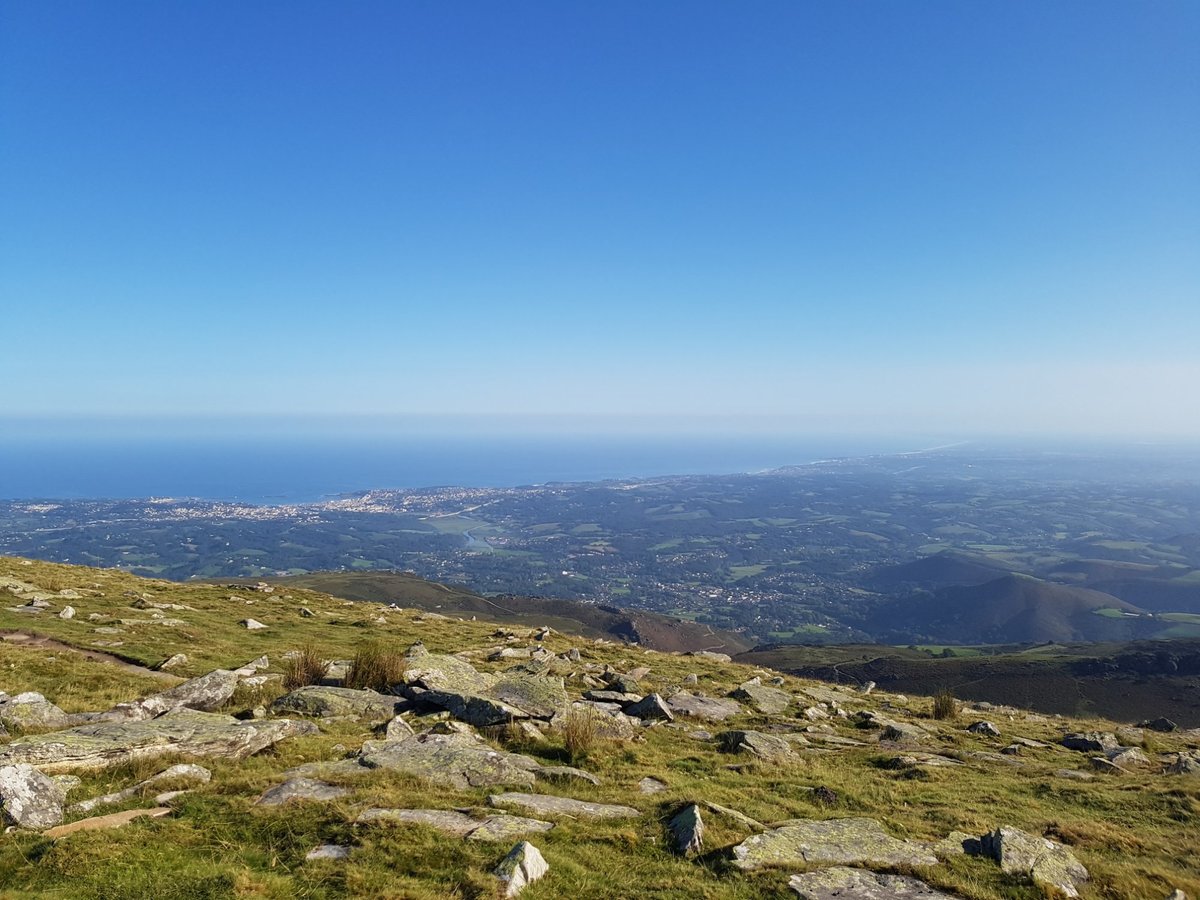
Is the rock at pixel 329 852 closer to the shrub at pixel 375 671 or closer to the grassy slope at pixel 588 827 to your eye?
the grassy slope at pixel 588 827

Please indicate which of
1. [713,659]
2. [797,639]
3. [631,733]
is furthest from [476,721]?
[797,639]

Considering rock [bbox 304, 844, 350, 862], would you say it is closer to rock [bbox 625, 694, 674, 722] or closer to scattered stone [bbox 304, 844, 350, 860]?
scattered stone [bbox 304, 844, 350, 860]

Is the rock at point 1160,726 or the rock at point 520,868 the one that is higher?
the rock at point 520,868

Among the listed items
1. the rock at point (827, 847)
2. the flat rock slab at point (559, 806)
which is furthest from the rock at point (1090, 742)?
the flat rock slab at point (559, 806)

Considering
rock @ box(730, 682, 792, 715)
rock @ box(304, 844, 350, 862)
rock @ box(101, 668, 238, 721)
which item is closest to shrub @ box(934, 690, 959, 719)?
rock @ box(730, 682, 792, 715)

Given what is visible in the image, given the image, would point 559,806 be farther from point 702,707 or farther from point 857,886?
point 702,707

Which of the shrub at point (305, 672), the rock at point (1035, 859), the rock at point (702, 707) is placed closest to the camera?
the rock at point (1035, 859)

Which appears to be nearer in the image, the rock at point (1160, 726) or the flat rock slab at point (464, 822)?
the flat rock slab at point (464, 822)
